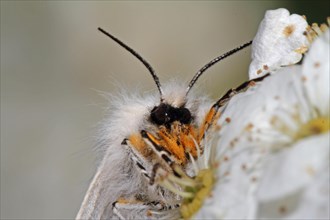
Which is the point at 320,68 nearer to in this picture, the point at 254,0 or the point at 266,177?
the point at 266,177

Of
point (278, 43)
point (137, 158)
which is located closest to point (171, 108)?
point (137, 158)

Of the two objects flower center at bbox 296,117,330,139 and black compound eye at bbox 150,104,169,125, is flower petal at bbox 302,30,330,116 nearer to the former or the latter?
flower center at bbox 296,117,330,139

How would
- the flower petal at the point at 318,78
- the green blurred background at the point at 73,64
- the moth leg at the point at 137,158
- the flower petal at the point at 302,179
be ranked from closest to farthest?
the flower petal at the point at 302,179 < the flower petal at the point at 318,78 < the moth leg at the point at 137,158 < the green blurred background at the point at 73,64

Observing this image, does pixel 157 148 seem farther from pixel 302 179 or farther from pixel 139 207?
pixel 302 179

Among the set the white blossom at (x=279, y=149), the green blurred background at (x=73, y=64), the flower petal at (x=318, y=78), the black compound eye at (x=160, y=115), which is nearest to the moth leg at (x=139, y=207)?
the black compound eye at (x=160, y=115)

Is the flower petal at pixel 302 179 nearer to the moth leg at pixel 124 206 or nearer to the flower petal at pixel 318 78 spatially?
the flower petal at pixel 318 78

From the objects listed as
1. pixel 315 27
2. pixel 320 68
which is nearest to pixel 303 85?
pixel 320 68
